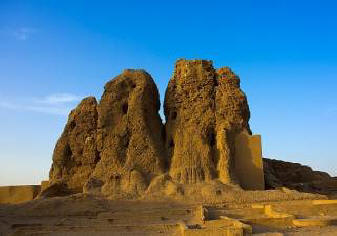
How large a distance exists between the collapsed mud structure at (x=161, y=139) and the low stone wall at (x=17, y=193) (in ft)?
7.68

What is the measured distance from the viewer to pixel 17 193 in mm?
30109

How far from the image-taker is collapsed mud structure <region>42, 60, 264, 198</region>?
2525 centimetres

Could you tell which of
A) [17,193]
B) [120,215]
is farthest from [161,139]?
[17,193]

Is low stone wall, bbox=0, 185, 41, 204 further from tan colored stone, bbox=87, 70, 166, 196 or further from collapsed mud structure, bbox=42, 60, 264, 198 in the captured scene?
tan colored stone, bbox=87, 70, 166, 196

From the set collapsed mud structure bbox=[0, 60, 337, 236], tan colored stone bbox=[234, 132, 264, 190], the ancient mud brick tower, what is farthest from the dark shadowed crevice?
tan colored stone bbox=[234, 132, 264, 190]

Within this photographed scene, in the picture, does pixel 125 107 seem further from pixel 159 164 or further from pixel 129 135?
pixel 159 164

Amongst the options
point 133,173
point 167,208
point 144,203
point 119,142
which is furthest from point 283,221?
point 119,142

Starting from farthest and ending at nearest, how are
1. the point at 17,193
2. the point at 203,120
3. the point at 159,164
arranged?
the point at 17,193, the point at 203,120, the point at 159,164

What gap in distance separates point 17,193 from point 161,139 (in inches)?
396

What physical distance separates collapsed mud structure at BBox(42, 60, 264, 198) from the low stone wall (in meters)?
2.34

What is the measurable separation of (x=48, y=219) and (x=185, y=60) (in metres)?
13.0

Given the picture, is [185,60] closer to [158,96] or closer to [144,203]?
[158,96]

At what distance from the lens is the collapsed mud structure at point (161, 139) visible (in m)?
25.2

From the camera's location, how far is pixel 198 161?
25.7 meters
